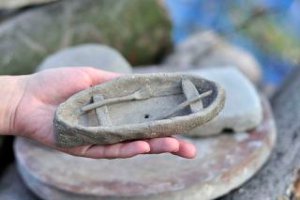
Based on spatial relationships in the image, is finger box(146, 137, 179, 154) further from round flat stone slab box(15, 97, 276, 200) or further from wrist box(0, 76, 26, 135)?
wrist box(0, 76, 26, 135)

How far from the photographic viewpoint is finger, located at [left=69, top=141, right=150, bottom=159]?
1446mm

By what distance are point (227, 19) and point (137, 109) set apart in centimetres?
263

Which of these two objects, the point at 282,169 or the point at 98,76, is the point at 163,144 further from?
the point at 282,169

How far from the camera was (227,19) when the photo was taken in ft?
13.5

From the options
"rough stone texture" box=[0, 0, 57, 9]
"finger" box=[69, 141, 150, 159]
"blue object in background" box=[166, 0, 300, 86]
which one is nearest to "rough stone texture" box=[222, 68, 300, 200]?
"finger" box=[69, 141, 150, 159]

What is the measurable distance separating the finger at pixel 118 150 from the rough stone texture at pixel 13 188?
58cm

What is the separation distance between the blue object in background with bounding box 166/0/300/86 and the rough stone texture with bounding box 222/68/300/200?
1.68 metres

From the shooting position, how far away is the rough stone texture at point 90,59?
86.2 inches

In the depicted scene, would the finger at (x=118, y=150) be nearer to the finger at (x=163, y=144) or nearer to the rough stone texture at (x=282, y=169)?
the finger at (x=163, y=144)

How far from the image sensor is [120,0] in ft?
9.20

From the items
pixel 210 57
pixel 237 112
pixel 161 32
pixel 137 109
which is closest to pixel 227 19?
pixel 210 57

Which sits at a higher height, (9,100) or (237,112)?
(9,100)

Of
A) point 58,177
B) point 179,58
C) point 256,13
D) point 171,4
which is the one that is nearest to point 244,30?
point 256,13

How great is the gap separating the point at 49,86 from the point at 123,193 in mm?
431
